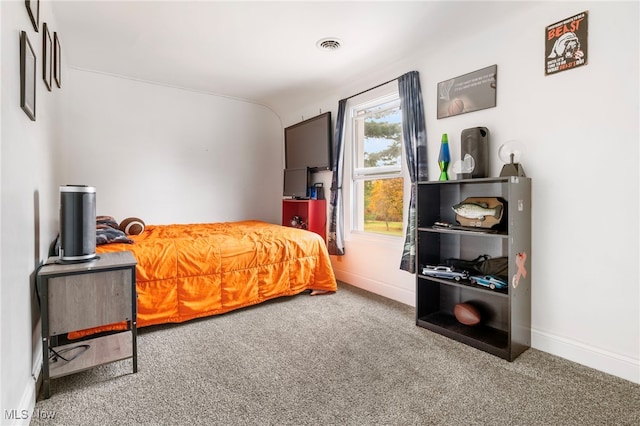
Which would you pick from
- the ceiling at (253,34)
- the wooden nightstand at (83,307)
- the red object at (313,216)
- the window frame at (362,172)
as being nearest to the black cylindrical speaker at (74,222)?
the wooden nightstand at (83,307)

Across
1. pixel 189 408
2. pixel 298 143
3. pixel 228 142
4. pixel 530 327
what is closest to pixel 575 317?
pixel 530 327

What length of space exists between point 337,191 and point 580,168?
2266 mm

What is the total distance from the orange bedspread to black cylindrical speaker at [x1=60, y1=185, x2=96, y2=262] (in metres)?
0.49

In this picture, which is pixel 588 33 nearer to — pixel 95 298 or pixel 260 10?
pixel 260 10

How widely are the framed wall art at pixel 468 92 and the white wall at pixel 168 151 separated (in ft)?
9.14

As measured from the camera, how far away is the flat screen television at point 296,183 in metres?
4.15

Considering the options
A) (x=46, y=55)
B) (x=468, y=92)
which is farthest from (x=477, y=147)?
(x=46, y=55)

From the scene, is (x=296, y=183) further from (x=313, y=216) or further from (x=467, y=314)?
(x=467, y=314)

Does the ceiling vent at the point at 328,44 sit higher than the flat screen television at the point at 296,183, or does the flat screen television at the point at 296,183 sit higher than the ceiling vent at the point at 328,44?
the ceiling vent at the point at 328,44

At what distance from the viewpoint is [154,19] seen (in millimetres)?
2395

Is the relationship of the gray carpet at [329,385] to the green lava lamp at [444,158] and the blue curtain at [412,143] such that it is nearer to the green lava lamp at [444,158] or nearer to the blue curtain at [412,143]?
the blue curtain at [412,143]

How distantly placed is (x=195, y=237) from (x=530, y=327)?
2.74 metres

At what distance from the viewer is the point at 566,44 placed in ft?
6.72

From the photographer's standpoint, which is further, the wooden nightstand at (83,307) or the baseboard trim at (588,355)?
the baseboard trim at (588,355)
